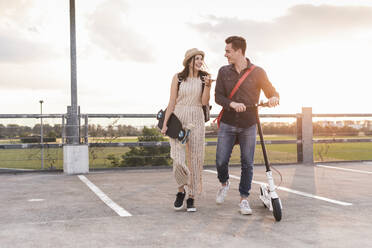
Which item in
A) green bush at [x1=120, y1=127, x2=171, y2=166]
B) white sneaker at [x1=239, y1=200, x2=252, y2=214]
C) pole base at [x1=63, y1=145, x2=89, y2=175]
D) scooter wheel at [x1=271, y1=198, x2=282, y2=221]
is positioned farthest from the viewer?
green bush at [x1=120, y1=127, x2=171, y2=166]

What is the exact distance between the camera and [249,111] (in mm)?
4840

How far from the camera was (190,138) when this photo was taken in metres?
5.11

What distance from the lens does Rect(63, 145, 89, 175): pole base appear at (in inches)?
370

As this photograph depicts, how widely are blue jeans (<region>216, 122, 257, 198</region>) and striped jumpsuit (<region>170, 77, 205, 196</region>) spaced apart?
258 mm

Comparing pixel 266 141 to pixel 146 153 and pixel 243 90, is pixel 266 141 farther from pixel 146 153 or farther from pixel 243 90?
pixel 146 153

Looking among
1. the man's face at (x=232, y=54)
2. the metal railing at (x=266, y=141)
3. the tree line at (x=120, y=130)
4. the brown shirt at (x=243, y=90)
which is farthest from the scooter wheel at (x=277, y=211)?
the metal railing at (x=266, y=141)

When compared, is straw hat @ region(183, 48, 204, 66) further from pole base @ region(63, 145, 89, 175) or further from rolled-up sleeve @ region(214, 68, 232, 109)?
pole base @ region(63, 145, 89, 175)

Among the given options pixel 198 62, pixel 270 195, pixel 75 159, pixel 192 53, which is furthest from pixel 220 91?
pixel 75 159

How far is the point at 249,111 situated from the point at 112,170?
5.92 meters

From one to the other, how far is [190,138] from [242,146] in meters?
0.62

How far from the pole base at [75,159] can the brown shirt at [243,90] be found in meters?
5.36

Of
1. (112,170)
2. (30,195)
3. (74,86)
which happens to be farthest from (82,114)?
(30,195)

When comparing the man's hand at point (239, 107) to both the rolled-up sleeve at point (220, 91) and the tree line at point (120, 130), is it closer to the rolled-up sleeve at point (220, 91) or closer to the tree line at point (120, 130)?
the rolled-up sleeve at point (220, 91)

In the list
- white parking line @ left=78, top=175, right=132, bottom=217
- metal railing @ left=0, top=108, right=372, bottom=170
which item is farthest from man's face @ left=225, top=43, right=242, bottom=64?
metal railing @ left=0, top=108, right=372, bottom=170
